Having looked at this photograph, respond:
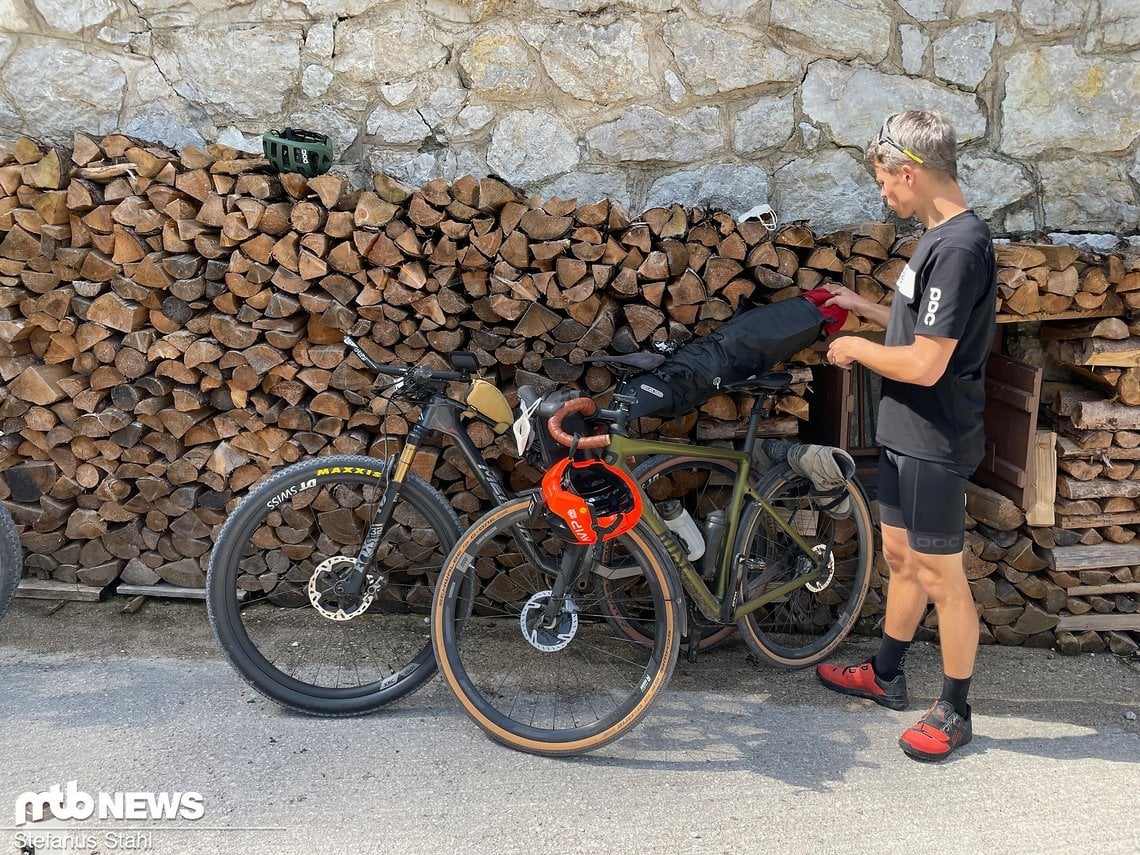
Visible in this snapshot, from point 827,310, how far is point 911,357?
631mm

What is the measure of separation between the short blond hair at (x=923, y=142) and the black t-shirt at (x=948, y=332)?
0.60 ft

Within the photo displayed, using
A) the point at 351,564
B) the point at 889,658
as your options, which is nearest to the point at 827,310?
the point at 889,658

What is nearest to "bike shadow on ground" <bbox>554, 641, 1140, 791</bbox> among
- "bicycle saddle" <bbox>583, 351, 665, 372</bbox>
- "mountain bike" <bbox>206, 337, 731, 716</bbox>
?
"mountain bike" <bbox>206, 337, 731, 716</bbox>

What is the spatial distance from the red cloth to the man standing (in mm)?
112

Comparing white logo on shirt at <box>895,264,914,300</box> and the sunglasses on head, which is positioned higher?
the sunglasses on head

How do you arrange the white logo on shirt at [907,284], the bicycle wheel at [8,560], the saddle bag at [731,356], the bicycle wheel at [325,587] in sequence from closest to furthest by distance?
the white logo on shirt at [907,284], the bicycle wheel at [325,587], the saddle bag at [731,356], the bicycle wheel at [8,560]

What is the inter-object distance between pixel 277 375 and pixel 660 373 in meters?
1.56

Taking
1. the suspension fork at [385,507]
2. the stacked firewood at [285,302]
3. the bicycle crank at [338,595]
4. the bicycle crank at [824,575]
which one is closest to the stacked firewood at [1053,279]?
the stacked firewood at [285,302]

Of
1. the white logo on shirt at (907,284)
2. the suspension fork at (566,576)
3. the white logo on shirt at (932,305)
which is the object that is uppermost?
the white logo on shirt at (907,284)

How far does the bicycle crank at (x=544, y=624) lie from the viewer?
10.1 ft

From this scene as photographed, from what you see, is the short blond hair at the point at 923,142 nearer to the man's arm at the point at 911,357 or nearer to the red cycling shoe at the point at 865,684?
the man's arm at the point at 911,357

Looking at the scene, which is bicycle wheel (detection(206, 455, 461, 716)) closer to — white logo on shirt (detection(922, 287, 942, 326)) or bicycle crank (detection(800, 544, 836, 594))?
bicycle crank (detection(800, 544, 836, 594))

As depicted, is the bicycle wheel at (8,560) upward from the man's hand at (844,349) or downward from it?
downward

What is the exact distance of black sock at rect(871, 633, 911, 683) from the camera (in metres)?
3.31
